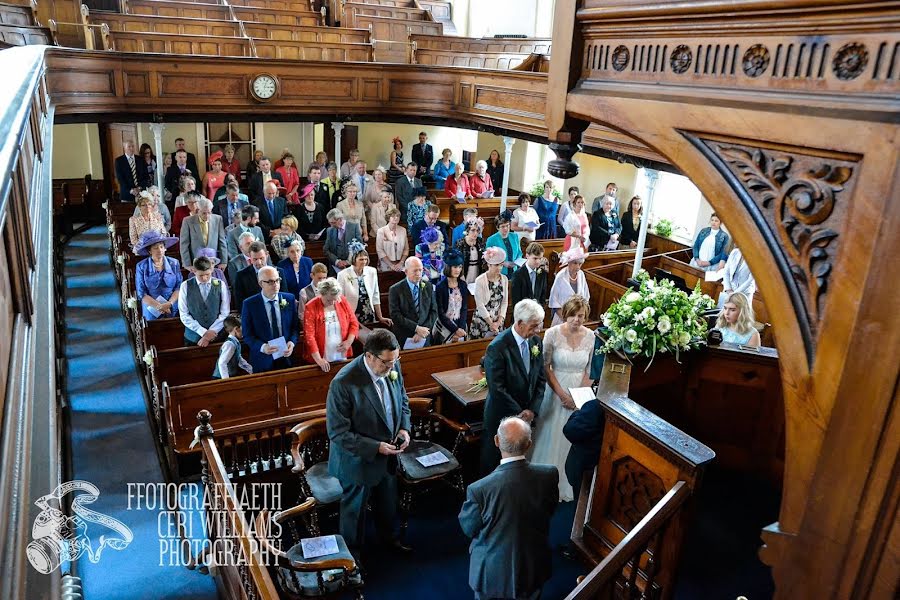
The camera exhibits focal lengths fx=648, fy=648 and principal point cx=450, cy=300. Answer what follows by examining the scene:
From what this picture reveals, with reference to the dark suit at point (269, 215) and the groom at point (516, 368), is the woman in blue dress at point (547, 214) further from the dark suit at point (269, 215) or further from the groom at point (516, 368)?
the groom at point (516, 368)

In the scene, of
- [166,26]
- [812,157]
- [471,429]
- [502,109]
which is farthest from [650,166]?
[166,26]

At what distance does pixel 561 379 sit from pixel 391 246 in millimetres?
3722

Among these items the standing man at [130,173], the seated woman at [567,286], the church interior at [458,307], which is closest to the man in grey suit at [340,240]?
the church interior at [458,307]

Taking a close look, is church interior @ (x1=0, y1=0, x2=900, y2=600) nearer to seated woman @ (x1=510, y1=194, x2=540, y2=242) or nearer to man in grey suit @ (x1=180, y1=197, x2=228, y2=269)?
man in grey suit @ (x1=180, y1=197, x2=228, y2=269)

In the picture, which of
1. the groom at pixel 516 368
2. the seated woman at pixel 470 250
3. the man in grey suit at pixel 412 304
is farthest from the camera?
the seated woman at pixel 470 250

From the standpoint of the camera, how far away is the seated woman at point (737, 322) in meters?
5.29

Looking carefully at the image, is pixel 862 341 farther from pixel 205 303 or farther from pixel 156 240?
pixel 156 240

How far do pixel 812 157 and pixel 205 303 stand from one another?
573 centimetres

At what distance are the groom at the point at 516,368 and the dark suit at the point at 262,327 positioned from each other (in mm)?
1931

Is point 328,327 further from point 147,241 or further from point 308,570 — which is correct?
point 308,570

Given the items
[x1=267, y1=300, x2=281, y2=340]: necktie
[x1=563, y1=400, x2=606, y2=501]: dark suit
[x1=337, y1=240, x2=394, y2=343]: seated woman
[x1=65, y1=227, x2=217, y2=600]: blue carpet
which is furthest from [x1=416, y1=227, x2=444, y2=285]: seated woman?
[x1=563, y1=400, x2=606, y2=501]: dark suit

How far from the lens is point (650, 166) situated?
28.7 ft

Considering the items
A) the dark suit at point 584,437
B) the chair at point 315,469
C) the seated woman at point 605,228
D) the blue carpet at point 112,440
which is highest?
the seated woman at point 605,228

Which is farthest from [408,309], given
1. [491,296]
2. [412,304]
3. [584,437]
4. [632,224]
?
[632,224]
